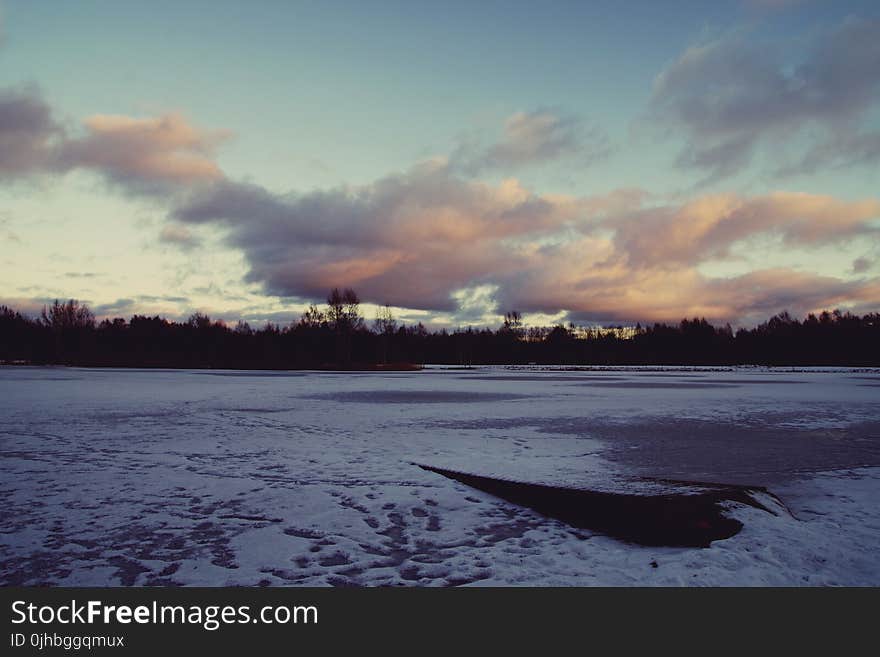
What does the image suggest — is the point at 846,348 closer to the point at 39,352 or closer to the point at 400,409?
the point at 400,409

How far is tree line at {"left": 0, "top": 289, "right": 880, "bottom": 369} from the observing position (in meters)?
84.8

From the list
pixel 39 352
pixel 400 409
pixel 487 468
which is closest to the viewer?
pixel 487 468

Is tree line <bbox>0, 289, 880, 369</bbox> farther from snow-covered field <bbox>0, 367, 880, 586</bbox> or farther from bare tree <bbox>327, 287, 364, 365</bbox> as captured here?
snow-covered field <bbox>0, 367, 880, 586</bbox>

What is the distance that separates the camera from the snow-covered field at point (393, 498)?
4352 mm

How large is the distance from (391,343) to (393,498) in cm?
10176

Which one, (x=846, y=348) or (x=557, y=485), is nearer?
(x=557, y=485)

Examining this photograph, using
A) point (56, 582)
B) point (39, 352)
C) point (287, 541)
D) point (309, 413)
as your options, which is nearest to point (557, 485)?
point (287, 541)

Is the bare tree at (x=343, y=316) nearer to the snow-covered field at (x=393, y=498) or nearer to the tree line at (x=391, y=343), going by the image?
the tree line at (x=391, y=343)

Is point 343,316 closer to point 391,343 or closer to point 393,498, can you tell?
point 391,343

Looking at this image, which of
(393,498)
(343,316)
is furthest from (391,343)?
(393,498)

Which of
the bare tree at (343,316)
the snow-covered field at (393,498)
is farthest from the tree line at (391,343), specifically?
the snow-covered field at (393,498)

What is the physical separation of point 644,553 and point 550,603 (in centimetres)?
128

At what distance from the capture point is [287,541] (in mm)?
5004

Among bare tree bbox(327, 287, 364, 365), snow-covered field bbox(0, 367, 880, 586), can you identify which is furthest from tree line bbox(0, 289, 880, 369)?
snow-covered field bbox(0, 367, 880, 586)
